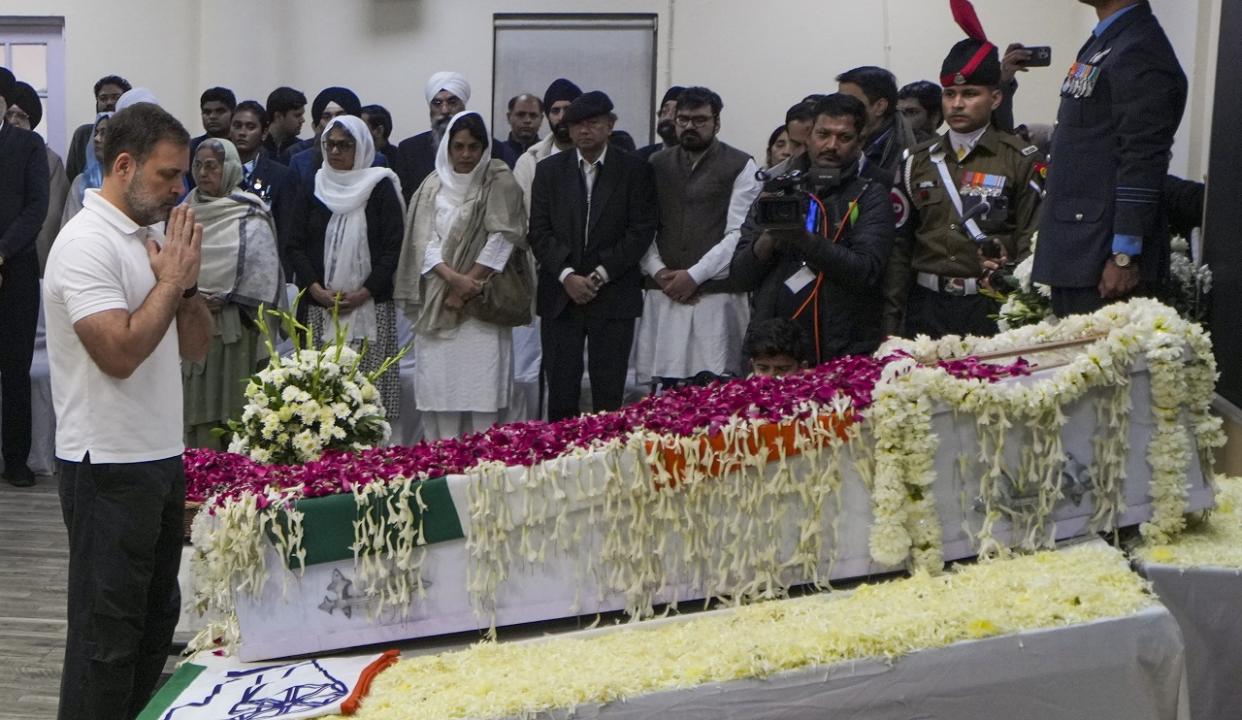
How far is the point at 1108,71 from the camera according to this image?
10.9ft

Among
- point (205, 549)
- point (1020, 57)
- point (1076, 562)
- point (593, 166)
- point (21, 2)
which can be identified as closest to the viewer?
point (1076, 562)

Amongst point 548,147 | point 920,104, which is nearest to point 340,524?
point 920,104

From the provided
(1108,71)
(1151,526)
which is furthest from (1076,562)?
(1108,71)

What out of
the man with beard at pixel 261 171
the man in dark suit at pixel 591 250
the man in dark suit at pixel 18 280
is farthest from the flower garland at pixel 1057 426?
the man in dark suit at pixel 18 280

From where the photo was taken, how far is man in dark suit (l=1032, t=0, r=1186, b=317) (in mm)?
3260

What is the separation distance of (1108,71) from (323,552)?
2.13 m

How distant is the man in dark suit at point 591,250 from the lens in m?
5.41

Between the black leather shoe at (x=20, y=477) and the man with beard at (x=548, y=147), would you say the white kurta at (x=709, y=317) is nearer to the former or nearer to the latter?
the man with beard at (x=548, y=147)

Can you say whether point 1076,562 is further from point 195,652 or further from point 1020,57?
point 1020,57

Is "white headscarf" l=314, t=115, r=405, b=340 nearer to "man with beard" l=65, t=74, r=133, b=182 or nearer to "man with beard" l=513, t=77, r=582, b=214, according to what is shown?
"man with beard" l=513, t=77, r=582, b=214

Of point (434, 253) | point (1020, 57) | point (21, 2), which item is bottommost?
point (434, 253)

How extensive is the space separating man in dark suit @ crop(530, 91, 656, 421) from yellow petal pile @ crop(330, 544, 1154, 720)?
8.91 feet

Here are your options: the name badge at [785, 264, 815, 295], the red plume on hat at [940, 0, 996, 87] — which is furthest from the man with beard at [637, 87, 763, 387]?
the red plume on hat at [940, 0, 996, 87]

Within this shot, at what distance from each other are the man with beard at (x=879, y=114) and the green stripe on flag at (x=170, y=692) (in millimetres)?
2909
